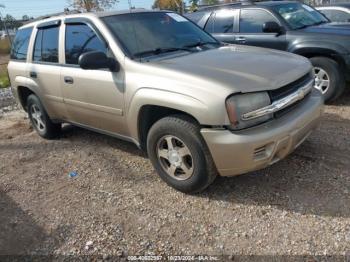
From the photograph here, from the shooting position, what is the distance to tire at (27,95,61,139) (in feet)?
18.2

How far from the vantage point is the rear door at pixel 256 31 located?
21.4 feet

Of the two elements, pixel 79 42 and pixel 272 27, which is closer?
pixel 79 42

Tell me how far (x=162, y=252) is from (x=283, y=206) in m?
1.18

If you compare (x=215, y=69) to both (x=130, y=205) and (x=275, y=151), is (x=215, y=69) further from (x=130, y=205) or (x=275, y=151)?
(x=130, y=205)

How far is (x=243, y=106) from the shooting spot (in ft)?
10.3

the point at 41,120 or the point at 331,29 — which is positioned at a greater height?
the point at 331,29

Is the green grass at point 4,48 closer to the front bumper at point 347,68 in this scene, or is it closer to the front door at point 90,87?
the front door at point 90,87

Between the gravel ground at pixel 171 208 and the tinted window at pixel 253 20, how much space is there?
2668mm

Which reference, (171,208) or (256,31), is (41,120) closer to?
(171,208)

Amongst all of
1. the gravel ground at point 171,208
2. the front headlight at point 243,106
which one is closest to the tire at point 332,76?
the gravel ground at point 171,208

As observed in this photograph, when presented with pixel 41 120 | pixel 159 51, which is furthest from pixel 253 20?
pixel 41 120

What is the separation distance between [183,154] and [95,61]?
49.1 inches

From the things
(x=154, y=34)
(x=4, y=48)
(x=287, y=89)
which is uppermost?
(x=154, y=34)

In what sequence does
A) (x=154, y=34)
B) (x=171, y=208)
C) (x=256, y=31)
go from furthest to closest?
1. (x=256, y=31)
2. (x=154, y=34)
3. (x=171, y=208)
